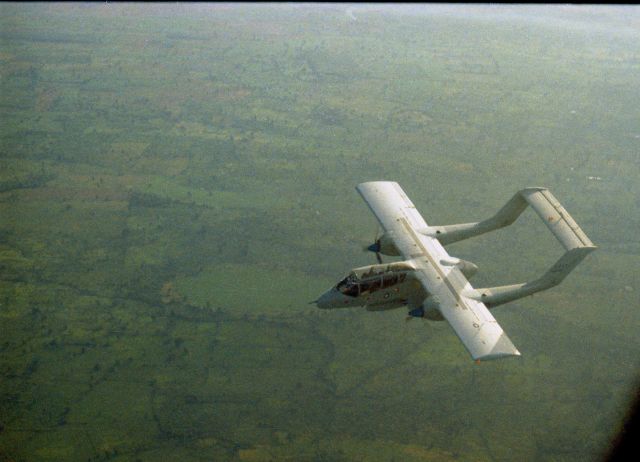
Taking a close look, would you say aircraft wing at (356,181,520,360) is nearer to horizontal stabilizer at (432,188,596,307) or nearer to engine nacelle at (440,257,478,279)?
engine nacelle at (440,257,478,279)

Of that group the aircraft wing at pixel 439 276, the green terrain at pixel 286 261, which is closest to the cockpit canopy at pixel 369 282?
the aircraft wing at pixel 439 276

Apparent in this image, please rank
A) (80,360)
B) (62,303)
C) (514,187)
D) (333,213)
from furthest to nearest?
1. (514,187)
2. (333,213)
3. (62,303)
4. (80,360)


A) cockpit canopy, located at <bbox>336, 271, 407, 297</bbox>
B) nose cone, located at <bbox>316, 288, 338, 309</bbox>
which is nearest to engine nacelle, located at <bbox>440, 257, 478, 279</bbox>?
cockpit canopy, located at <bbox>336, 271, 407, 297</bbox>

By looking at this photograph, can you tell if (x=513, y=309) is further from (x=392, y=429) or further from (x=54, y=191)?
(x=54, y=191)

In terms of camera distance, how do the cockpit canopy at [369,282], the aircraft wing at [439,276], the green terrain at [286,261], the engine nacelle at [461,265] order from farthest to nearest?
the green terrain at [286,261] < the engine nacelle at [461,265] < the cockpit canopy at [369,282] < the aircraft wing at [439,276]

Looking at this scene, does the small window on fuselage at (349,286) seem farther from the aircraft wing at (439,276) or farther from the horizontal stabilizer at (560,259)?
the horizontal stabilizer at (560,259)

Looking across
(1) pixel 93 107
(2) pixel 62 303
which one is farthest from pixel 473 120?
(2) pixel 62 303
